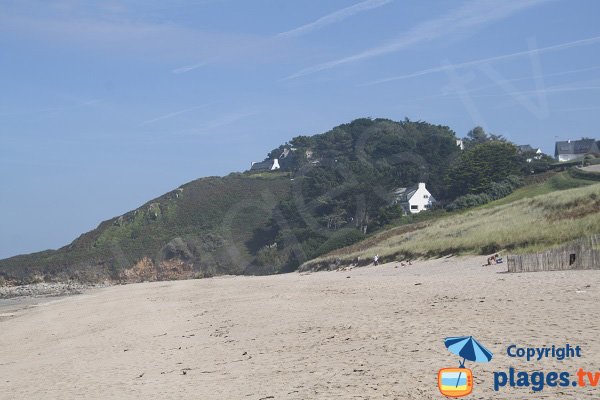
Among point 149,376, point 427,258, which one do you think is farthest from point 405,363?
point 427,258

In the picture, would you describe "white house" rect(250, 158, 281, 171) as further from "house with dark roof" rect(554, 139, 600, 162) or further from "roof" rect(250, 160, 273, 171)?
"house with dark roof" rect(554, 139, 600, 162)

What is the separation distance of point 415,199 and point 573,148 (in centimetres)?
3933

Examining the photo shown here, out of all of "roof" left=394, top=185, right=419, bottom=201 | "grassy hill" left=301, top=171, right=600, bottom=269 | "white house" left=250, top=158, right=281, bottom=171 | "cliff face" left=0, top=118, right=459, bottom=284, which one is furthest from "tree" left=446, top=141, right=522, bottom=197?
"white house" left=250, top=158, right=281, bottom=171

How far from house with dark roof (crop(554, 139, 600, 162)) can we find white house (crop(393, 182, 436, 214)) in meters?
32.2

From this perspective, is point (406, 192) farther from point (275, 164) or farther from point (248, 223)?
point (275, 164)

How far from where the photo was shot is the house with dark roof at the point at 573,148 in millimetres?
90488

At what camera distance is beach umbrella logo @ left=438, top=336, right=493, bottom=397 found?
7.06 meters

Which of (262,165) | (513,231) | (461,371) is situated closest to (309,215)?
(513,231)

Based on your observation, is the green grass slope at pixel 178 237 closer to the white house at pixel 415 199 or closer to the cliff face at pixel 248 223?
the cliff face at pixel 248 223

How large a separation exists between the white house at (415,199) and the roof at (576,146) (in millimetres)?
34340

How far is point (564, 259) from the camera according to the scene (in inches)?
632

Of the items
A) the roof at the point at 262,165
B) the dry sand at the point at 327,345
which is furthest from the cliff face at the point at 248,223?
the dry sand at the point at 327,345

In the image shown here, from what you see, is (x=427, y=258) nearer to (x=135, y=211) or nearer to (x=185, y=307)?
(x=185, y=307)

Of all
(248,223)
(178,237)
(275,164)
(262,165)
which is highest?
(262,165)
